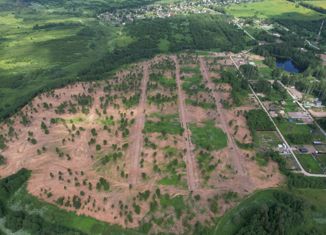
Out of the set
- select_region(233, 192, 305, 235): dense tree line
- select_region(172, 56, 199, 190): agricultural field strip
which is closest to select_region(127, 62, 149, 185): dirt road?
select_region(172, 56, 199, 190): agricultural field strip

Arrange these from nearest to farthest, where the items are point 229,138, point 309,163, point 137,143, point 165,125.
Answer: point 309,163
point 137,143
point 229,138
point 165,125

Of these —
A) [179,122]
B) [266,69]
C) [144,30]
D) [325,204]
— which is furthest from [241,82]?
[144,30]

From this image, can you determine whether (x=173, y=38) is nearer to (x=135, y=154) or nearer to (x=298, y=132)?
(x=298, y=132)

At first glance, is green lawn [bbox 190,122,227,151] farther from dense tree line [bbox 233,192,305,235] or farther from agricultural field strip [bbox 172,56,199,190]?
dense tree line [bbox 233,192,305,235]

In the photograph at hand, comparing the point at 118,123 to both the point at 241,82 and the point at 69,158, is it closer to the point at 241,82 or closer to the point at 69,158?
the point at 69,158

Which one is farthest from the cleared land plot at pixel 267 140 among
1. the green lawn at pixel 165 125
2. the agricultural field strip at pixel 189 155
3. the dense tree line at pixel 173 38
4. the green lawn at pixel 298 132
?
the dense tree line at pixel 173 38

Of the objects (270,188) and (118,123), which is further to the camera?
(118,123)

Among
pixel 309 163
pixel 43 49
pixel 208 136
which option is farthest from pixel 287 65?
pixel 43 49

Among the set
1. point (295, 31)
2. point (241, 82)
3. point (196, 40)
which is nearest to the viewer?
point (241, 82)
